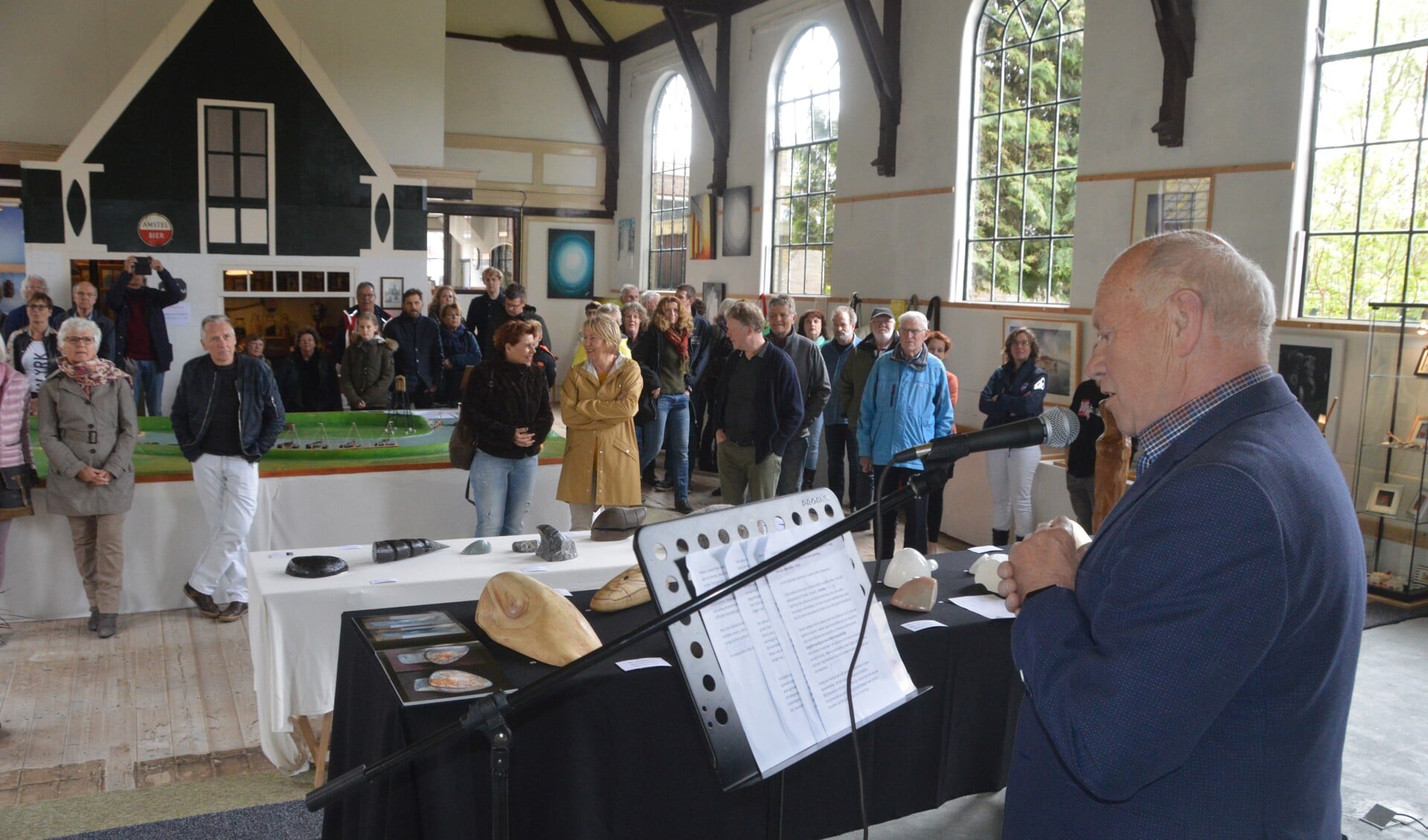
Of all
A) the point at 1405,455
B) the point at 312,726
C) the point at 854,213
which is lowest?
the point at 312,726

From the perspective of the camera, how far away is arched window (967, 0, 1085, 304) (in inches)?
339

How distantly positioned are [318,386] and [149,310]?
7.62 ft

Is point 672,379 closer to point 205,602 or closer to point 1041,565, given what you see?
point 205,602

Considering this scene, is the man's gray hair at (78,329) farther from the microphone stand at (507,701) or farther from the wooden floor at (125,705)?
the microphone stand at (507,701)

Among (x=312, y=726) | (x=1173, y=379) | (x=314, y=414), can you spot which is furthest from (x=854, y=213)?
(x=1173, y=379)

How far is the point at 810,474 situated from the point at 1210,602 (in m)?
7.28

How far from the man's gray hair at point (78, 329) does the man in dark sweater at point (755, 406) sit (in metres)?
3.26

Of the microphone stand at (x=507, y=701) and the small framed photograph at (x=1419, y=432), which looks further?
the small framed photograph at (x=1419, y=432)

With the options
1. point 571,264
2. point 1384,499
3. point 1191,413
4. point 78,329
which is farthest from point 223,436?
point 571,264

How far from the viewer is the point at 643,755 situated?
8.27 feet

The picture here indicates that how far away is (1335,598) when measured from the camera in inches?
51.7

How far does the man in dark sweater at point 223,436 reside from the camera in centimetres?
535

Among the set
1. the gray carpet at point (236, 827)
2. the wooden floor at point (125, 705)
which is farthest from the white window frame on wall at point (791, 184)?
the gray carpet at point (236, 827)

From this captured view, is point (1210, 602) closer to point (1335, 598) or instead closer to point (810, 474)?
point (1335, 598)
